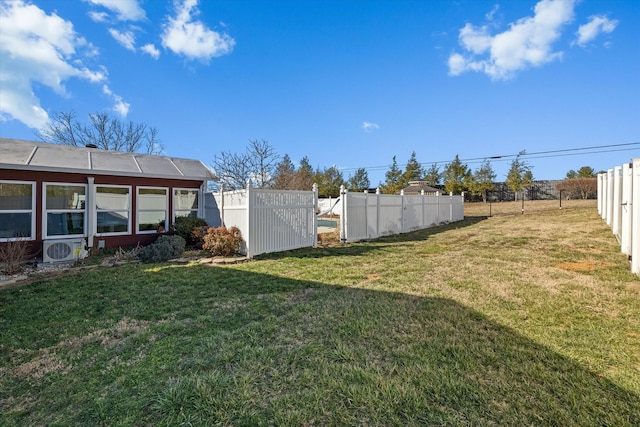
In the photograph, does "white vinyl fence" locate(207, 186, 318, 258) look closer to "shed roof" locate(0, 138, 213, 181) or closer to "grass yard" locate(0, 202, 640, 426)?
"shed roof" locate(0, 138, 213, 181)

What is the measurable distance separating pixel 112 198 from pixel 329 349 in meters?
9.09

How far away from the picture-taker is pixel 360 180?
3688cm

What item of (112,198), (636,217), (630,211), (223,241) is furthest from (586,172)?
(112,198)

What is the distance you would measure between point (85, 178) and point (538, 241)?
13433 mm

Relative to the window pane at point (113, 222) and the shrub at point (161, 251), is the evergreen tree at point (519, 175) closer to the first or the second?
the shrub at point (161, 251)

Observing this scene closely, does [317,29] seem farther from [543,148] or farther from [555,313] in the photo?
[543,148]

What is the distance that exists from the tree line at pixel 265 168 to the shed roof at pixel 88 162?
1390 millimetres

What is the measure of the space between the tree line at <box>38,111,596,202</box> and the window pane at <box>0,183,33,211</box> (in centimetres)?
346

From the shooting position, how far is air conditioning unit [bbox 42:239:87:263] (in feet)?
24.5

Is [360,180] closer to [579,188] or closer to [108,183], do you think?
[579,188]

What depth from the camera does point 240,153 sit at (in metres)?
18.7

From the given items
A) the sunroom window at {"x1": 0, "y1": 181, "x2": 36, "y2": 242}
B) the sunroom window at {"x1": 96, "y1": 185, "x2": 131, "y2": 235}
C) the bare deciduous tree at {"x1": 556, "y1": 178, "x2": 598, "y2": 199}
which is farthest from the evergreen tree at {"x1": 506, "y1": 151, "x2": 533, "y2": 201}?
the sunroom window at {"x1": 0, "y1": 181, "x2": 36, "y2": 242}

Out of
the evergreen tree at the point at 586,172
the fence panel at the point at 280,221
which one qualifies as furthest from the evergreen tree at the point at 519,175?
the fence panel at the point at 280,221

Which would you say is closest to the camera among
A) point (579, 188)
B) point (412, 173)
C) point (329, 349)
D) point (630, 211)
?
point (329, 349)
